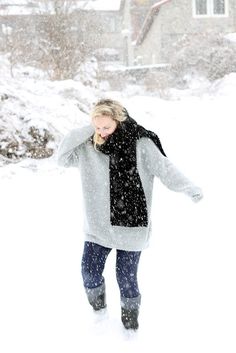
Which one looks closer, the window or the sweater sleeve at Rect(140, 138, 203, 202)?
the sweater sleeve at Rect(140, 138, 203, 202)

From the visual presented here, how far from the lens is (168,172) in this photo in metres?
2.80

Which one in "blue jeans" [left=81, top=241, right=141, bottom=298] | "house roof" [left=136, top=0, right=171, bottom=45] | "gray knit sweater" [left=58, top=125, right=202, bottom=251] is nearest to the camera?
"gray knit sweater" [left=58, top=125, right=202, bottom=251]

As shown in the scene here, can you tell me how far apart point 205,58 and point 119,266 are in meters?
20.3

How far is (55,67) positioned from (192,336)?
1435 cm

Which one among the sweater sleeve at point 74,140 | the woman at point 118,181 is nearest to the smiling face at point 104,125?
the woman at point 118,181

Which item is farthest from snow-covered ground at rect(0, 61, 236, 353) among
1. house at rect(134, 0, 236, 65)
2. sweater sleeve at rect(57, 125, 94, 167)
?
house at rect(134, 0, 236, 65)

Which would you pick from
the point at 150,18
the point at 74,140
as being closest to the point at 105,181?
the point at 74,140

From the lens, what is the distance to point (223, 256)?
4367 millimetres

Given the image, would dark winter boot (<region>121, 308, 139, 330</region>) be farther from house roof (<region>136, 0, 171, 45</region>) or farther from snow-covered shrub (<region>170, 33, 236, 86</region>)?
house roof (<region>136, 0, 171, 45</region>)

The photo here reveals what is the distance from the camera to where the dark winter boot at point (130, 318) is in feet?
10.1

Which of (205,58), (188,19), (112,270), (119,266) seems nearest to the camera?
(119,266)

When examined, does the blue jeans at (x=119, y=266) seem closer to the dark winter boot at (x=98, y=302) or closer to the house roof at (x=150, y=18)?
the dark winter boot at (x=98, y=302)

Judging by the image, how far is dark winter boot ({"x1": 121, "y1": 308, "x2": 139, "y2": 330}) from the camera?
10.1 feet

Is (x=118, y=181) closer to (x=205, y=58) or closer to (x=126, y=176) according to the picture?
(x=126, y=176)
